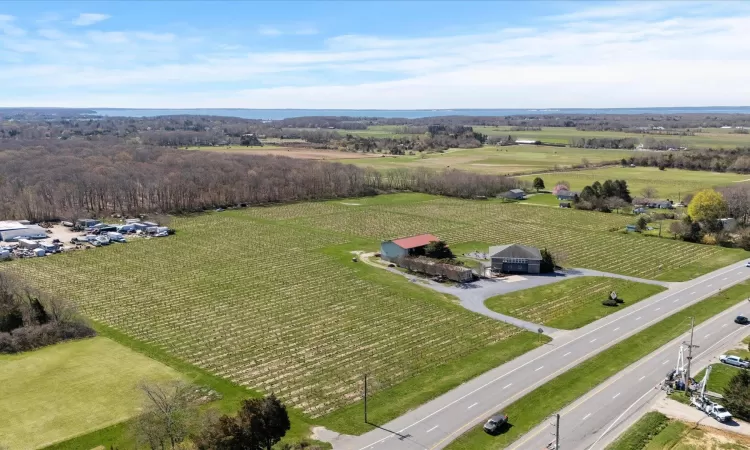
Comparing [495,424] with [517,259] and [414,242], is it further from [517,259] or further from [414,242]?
[414,242]

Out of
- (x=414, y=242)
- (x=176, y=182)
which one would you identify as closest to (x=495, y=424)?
(x=414, y=242)

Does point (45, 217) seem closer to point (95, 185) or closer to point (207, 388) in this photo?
point (95, 185)

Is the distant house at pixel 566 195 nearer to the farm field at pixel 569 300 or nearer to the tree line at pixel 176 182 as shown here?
the tree line at pixel 176 182

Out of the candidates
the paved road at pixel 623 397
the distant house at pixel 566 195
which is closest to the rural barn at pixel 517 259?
the paved road at pixel 623 397

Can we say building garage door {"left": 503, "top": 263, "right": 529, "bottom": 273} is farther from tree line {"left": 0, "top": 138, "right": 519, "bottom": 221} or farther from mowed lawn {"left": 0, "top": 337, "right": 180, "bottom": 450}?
tree line {"left": 0, "top": 138, "right": 519, "bottom": 221}

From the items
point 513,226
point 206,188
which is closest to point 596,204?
point 513,226

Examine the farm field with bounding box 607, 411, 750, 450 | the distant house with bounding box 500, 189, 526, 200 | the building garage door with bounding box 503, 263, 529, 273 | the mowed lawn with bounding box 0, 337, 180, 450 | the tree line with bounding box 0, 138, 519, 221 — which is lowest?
the farm field with bounding box 607, 411, 750, 450

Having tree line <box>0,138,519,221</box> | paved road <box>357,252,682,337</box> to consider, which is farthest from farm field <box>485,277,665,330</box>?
tree line <box>0,138,519,221</box>
